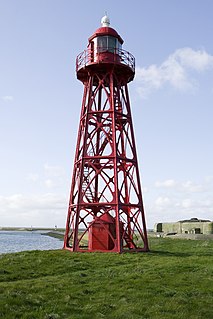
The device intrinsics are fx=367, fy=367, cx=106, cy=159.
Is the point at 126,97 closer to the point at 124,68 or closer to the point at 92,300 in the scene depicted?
the point at 124,68

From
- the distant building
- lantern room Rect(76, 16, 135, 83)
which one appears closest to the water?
the distant building

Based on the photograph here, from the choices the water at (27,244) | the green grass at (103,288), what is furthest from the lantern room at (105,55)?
the water at (27,244)

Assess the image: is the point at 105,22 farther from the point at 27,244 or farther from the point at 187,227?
the point at 27,244

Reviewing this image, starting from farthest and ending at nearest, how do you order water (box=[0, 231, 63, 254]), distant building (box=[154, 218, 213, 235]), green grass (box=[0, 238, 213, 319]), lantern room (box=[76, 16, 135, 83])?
water (box=[0, 231, 63, 254]), distant building (box=[154, 218, 213, 235]), lantern room (box=[76, 16, 135, 83]), green grass (box=[0, 238, 213, 319])

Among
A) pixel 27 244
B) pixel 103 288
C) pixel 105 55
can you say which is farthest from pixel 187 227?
pixel 103 288

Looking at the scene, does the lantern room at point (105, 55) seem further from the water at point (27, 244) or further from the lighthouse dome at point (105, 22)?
the water at point (27, 244)

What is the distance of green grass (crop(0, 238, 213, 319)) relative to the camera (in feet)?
35.3

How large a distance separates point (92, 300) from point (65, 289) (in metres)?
1.84

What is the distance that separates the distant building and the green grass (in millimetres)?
33084

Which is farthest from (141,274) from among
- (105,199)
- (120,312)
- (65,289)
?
(105,199)

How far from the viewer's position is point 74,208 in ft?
92.5

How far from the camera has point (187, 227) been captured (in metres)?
57.8

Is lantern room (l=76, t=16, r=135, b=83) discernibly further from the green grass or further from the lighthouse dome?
the green grass

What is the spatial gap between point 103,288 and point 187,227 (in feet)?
152
